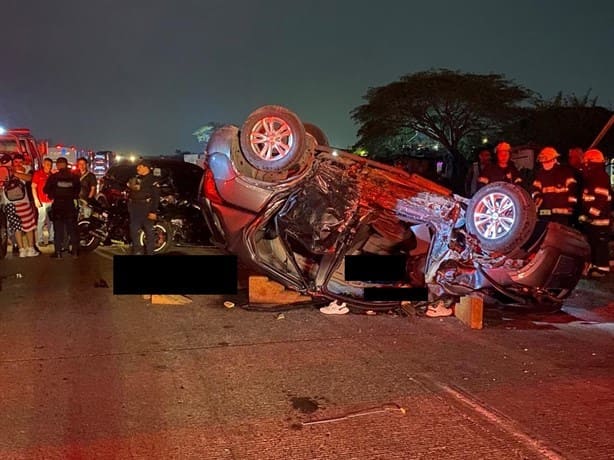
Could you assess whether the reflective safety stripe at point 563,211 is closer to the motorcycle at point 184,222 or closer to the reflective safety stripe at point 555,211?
the reflective safety stripe at point 555,211

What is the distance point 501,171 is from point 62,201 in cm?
662

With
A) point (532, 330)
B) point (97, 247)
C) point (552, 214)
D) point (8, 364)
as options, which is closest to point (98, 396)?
point (8, 364)

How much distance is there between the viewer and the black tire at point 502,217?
17.9 feet

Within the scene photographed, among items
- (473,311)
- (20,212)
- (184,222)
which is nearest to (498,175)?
(473,311)

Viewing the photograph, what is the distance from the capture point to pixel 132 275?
7316 millimetres

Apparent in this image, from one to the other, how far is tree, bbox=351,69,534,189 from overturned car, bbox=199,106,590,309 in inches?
900

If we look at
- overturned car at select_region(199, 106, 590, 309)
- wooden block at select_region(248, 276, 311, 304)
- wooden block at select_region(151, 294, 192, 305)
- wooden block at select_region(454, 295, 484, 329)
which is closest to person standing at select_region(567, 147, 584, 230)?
overturned car at select_region(199, 106, 590, 309)

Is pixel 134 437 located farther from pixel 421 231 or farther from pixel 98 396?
pixel 421 231

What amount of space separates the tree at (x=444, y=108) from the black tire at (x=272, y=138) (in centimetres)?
2350

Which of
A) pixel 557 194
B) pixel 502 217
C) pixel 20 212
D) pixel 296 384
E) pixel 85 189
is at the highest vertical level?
pixel 557 194

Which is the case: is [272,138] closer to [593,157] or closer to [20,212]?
[593,157]

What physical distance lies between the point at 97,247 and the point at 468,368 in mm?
8092

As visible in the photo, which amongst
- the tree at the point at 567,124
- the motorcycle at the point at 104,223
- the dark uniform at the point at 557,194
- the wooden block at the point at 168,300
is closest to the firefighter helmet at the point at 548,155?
the dark uniform at the point at 557,194

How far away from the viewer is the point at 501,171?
802 centimetres
